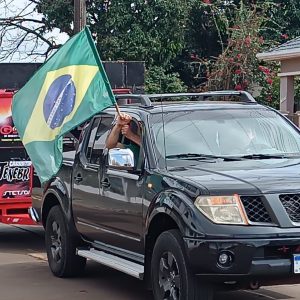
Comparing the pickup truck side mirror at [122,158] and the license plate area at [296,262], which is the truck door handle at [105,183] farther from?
the license plate area at [296,262]

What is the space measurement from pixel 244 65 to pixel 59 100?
18457mm

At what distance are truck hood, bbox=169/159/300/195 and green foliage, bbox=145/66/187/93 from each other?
19997 mm

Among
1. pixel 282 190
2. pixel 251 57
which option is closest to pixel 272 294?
pixel 282 190

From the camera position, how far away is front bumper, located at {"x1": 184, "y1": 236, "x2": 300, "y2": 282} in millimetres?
6191

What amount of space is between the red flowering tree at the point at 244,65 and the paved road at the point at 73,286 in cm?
1557

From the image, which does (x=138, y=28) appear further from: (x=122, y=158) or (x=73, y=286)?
(x=122, y=158)

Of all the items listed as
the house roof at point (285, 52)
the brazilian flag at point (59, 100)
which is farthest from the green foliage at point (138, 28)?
the brazilian flag at point (59, 100)

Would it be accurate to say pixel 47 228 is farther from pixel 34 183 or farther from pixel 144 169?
pixel 144 169

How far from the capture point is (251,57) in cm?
2647

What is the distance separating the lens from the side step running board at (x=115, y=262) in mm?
7352

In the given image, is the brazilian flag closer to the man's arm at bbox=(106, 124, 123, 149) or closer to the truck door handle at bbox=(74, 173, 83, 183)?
the man's arm at bbox=(106, 124, 123, 149)

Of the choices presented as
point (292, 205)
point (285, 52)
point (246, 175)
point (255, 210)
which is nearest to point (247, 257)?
point (255, 210)

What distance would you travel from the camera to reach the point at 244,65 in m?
26.2

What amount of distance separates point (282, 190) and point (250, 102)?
2.31 metres
